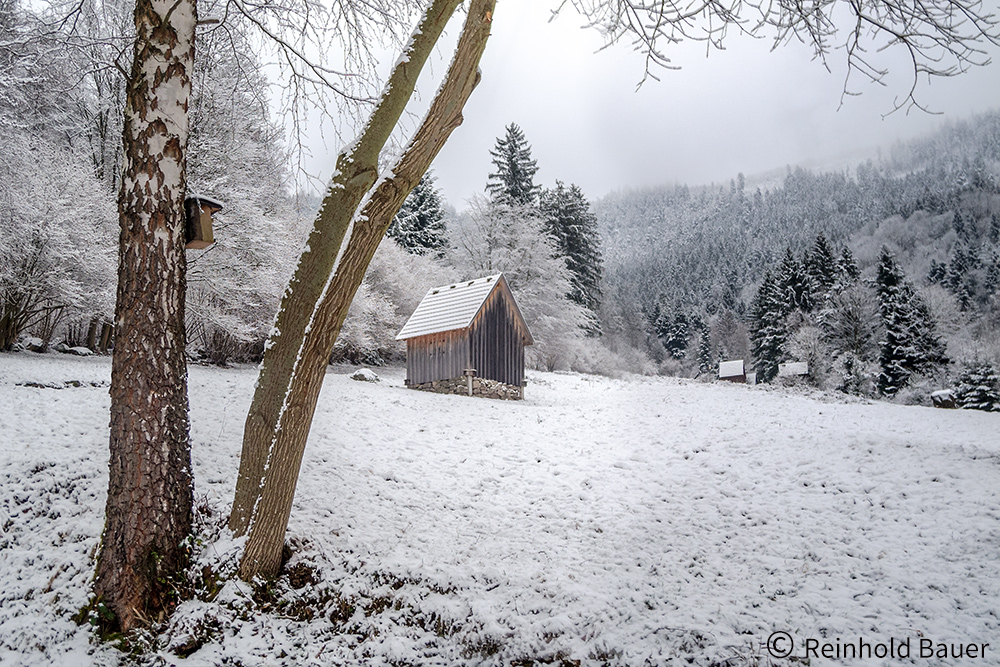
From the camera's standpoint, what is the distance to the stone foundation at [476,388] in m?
15.6

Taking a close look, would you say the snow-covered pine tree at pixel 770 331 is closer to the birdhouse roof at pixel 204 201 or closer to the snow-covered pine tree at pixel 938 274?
the snow-covered pine tree at pixel 938 274

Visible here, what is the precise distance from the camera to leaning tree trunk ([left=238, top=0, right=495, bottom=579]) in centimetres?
362

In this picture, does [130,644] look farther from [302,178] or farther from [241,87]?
[241,87]

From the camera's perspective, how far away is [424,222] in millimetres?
30000

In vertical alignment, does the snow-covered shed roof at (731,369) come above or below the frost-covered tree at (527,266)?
below

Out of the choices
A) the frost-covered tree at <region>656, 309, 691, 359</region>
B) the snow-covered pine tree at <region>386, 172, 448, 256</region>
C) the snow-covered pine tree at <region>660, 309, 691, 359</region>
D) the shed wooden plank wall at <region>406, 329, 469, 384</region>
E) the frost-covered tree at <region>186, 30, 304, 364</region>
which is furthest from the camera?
the frost-covered tree at <region>656, 309, 691, 359</region>

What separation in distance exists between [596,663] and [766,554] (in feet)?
7.45

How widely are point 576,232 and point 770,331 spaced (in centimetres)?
1827

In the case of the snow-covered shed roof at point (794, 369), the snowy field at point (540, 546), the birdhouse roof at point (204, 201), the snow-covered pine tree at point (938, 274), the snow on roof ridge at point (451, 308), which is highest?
the snow-covered pine tree at point (938, 274)

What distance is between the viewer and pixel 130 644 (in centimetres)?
337

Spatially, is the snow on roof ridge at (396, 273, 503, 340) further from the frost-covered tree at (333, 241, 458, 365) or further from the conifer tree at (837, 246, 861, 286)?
the conifer tree at (837, 246, 861, 286)

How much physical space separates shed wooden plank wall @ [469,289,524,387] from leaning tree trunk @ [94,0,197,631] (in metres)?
11.8

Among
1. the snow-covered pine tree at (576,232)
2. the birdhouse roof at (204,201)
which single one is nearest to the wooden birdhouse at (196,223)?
the birdhouse roof at (204,201)

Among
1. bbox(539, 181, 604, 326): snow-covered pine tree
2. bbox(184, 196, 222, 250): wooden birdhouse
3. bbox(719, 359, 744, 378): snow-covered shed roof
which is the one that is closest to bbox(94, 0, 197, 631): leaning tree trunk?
bbox(184, 196, 222, 250): wooden birdhouse
